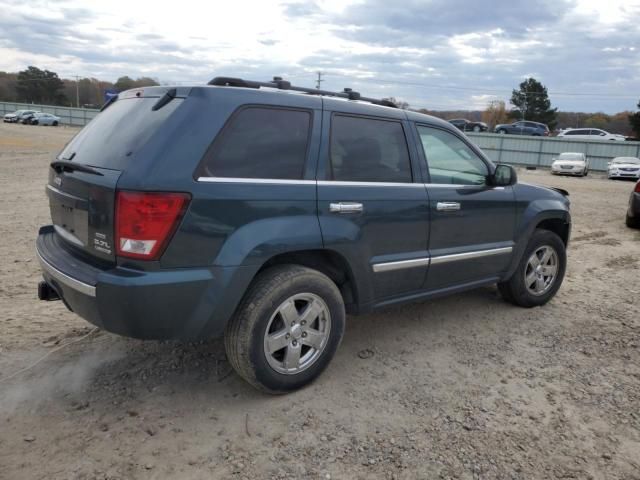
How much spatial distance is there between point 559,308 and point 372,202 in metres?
2.74

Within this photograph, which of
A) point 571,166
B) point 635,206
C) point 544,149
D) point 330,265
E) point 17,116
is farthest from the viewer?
point 17,116

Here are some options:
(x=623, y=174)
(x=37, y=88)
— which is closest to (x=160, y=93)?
(x=623, y=174)

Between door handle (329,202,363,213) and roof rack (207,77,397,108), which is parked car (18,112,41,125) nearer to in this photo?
roof rack (207,77,397,108)

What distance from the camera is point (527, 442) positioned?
282 cm

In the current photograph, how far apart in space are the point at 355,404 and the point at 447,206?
166 centimetres

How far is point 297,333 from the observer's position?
10.3 ft

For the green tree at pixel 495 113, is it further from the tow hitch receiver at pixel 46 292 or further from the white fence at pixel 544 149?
the tow hitch receiver at pixel 46 292

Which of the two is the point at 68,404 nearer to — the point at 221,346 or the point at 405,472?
the point at 221,346

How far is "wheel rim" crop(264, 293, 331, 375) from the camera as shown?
120 inches

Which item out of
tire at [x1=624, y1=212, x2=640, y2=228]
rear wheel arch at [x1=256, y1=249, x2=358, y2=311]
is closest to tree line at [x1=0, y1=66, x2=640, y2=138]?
tire at [x1=624, y1=212, x2=640, y2=228]

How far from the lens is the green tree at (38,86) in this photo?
80000 mm

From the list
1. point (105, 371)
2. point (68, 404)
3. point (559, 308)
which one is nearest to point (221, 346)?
point (105, 371)

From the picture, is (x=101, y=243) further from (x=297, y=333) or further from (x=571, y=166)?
(x=571, y=166)

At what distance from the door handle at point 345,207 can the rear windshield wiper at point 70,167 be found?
53.0 inches
